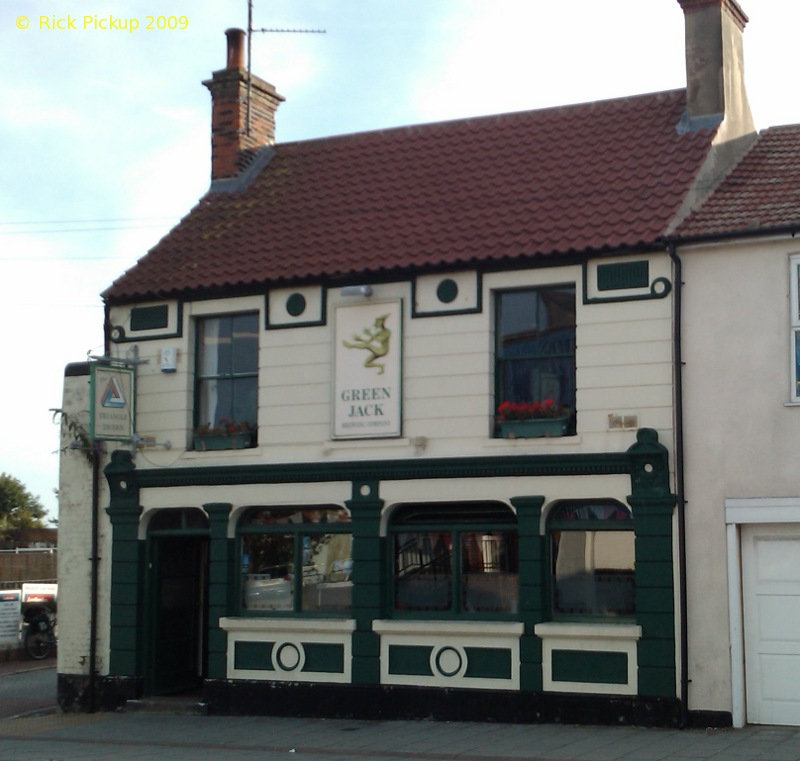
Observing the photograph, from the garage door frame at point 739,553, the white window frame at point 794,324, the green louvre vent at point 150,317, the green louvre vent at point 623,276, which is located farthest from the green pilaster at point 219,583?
the white window frame at point 794,324

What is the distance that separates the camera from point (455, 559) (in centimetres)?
1616

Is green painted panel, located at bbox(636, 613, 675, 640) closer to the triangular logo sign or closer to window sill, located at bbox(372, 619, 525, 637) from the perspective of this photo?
window sill, located at bbox(372, 619, 525, 637)

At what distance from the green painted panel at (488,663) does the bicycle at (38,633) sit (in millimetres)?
12523

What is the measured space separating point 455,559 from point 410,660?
1.34 metres

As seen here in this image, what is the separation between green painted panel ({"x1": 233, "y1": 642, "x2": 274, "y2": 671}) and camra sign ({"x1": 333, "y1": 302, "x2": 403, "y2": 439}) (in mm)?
2955

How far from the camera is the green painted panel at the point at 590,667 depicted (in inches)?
583

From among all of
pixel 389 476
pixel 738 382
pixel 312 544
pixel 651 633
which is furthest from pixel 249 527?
pixel 738 382

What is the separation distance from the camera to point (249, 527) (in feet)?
57.4

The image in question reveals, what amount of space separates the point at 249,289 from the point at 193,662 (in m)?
5.54

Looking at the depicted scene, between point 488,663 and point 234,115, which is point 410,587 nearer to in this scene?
point 488,663

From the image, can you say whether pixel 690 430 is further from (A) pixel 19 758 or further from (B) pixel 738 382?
(A) pixel 19 758

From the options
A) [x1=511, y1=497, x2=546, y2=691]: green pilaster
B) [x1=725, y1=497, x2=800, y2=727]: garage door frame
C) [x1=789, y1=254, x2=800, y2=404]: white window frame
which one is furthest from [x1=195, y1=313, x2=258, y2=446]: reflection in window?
[x1=789, y1=254, x2=800, y2=404]: white window frame

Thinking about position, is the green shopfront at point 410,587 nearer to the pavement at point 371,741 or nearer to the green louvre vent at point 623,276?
the pavement at point 371,741

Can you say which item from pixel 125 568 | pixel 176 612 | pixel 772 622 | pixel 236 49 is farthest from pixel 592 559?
pixel 236 49
